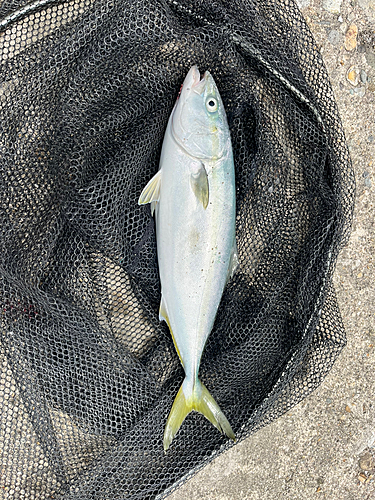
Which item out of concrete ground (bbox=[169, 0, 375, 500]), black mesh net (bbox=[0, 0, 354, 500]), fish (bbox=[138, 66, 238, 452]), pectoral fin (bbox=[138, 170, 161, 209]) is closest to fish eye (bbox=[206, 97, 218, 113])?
fish (bbox=[138, 66, 238, 452])

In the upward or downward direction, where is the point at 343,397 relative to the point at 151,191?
downward

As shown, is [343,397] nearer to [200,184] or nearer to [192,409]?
[192,409]

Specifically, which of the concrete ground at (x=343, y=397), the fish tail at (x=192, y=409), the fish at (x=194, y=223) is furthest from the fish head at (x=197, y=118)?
the fish tail at (x=192, y=409)

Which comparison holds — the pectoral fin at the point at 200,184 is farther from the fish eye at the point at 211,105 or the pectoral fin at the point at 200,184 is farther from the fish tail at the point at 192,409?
the fish tail at the point at 192,409

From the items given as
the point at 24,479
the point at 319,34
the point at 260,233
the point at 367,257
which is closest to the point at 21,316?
the point at 24,479

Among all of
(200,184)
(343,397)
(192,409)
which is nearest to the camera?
(200,184)

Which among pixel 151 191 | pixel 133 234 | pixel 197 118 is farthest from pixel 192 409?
pixel 197 118
